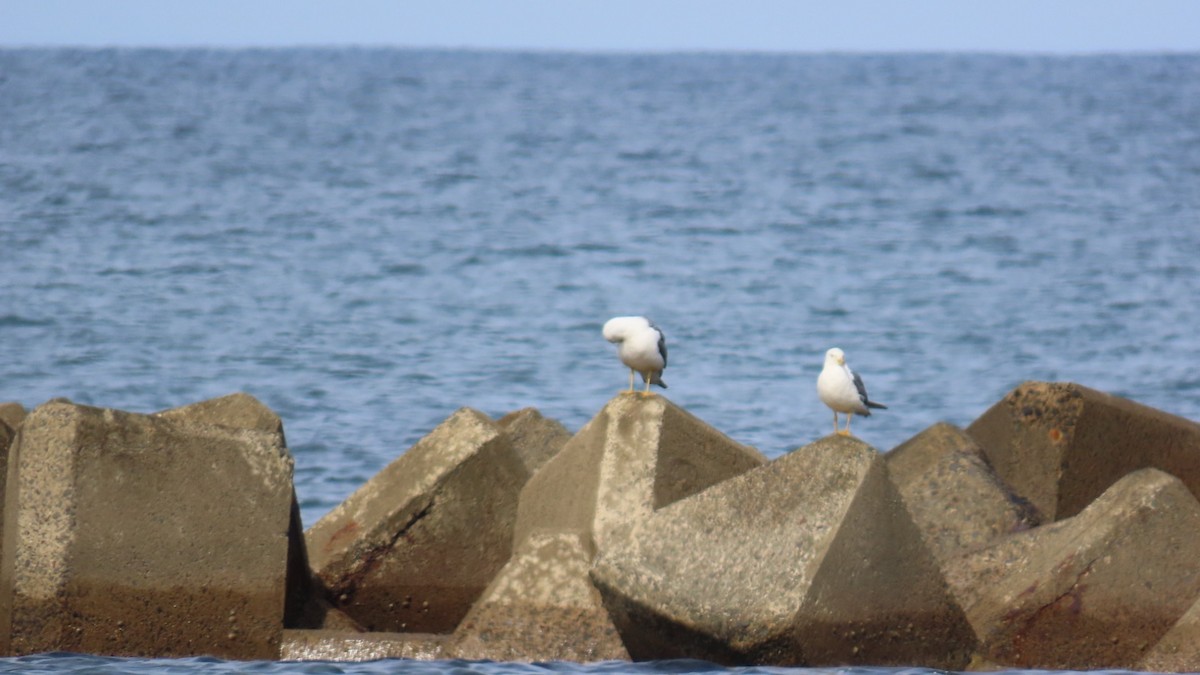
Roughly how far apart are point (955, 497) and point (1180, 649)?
1.69m

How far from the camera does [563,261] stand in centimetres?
3297

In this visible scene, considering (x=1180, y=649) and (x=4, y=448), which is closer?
(x=1180, y=649)

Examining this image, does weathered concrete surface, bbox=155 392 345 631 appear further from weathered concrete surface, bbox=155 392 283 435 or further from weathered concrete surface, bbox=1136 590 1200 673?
weathered concrete surface, bbox=1136 590 1200 673

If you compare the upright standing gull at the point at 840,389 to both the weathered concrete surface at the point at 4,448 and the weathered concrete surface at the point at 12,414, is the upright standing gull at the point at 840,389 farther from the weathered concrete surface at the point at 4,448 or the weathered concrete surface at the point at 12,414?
the weathered concrete surface at the point at 12,414

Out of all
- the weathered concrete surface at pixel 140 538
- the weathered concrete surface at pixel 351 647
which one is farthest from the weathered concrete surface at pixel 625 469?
the weathered concrete surface at pixel 140 538

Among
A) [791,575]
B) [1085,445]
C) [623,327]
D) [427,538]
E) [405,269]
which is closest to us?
[791,575]

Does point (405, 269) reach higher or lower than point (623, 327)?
lower

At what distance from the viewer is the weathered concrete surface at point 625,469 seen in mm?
7801

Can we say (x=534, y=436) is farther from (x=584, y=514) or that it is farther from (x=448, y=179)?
(x=448, y=179)

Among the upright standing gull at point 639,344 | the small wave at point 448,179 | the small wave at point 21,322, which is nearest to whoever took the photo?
the upright standing gull at point 639,344

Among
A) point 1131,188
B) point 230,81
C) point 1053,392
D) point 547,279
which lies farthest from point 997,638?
point 230,81

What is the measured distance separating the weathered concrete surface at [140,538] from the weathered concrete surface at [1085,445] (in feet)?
12.5

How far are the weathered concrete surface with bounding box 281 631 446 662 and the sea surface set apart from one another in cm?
16

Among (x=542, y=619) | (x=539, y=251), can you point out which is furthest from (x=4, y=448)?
(x=539, y=251)
